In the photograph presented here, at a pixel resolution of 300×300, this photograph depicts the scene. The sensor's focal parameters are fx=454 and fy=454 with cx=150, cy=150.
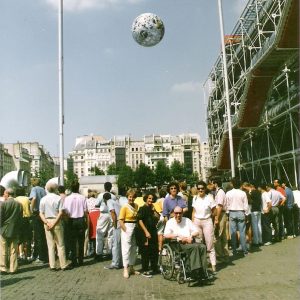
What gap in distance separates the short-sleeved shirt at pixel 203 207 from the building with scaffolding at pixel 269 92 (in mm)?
9194

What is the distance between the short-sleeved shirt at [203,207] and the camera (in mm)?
8969

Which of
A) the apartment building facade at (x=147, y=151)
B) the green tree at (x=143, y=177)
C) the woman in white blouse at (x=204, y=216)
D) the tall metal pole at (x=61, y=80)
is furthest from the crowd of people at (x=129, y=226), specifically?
the apartment building facade at (x=147, y=151)

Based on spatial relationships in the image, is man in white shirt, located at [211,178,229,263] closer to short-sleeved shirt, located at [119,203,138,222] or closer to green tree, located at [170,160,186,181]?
short-sleeved shirt, located at [119,203,138,222]

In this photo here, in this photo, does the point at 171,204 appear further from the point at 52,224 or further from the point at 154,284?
the point at 52,224

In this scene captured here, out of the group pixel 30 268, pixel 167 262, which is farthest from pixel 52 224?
pixel 167 262

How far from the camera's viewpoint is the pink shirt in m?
10.0

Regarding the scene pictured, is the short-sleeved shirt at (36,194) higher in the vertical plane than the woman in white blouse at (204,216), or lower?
higher

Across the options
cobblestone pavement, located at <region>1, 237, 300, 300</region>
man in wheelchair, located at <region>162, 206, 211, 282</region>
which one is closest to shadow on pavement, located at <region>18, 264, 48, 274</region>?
cobblestone pavement, located at <region>1, 237, 300, 300</region>

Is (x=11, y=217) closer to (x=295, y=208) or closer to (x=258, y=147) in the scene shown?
(x=295, y=208)

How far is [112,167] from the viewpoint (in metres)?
124

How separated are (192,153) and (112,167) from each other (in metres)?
36.6

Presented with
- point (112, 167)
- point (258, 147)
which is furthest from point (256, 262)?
point (112, 167)

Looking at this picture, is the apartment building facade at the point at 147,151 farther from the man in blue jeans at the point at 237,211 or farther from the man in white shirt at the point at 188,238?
the man in white shirt at the point at 188,238

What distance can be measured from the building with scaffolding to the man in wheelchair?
10306mm
